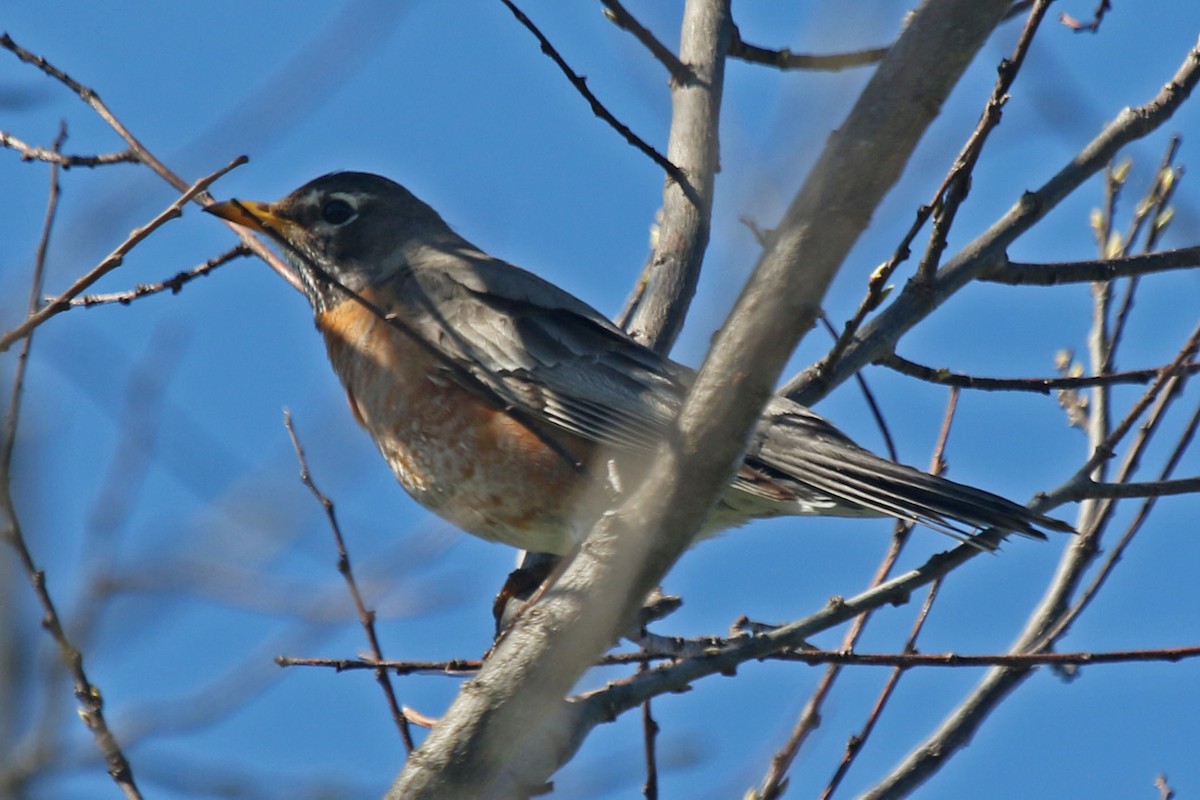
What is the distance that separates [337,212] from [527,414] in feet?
5.91

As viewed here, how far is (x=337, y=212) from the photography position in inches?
244

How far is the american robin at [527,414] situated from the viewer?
4.45 m

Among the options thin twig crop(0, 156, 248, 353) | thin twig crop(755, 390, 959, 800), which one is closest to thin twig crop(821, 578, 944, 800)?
thin twig crop(755, 390, 959, 800)

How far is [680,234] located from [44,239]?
251 cm

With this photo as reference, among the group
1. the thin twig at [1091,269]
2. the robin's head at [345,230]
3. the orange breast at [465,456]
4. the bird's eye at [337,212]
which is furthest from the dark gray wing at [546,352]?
the thin twig at [1091,269]

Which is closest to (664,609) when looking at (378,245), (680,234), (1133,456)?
(1133,456)

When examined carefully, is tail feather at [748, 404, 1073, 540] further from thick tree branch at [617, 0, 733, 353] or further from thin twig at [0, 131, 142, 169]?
thin twig at [0, 131, 142, 169]

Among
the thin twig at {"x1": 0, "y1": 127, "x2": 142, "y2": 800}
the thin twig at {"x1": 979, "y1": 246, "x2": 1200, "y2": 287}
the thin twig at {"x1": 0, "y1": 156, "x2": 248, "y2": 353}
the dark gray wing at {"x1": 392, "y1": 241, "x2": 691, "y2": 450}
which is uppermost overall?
the dark gray wing at {"x1": 392, "y1": 241, "x2": 691, "y2": 450}

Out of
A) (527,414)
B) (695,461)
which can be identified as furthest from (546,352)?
(695,461)

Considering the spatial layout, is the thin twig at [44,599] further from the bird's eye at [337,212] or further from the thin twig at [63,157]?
the bird's eye at [337,212]

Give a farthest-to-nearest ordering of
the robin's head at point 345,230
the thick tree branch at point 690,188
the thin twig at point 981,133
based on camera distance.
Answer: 1. the robin's head at point 345,230
2. the thick tree branch at point 690,188
3. the thin twig at point 981,133

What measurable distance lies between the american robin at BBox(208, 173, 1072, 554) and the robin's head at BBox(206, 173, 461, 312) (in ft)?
0.10

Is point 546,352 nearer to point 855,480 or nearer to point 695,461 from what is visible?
point 855,480

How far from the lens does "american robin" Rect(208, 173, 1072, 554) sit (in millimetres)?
4449
